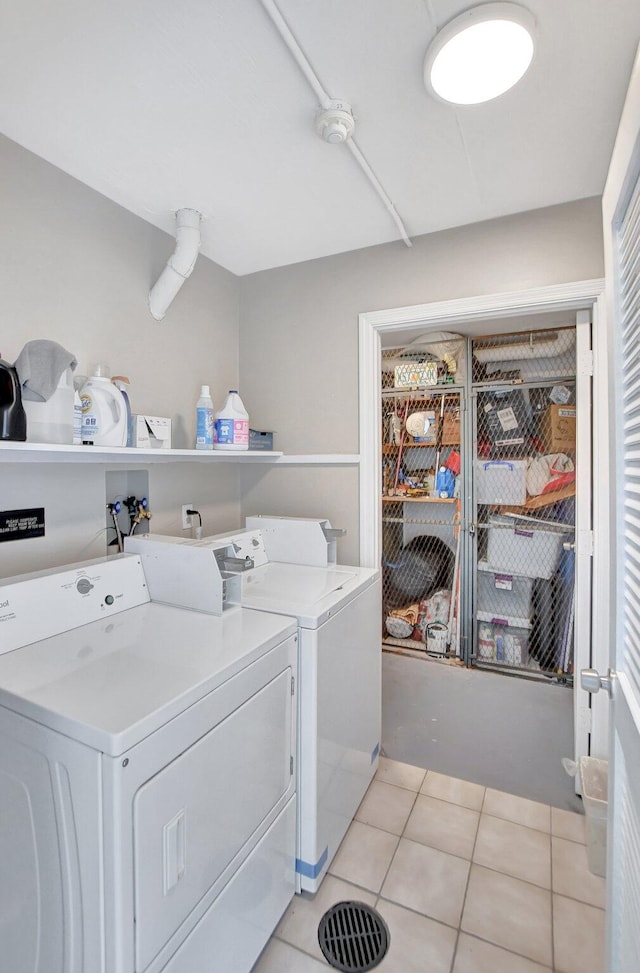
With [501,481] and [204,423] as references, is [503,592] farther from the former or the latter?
[204,423]

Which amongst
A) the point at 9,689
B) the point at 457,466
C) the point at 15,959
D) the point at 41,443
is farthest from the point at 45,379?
the point at 457,466

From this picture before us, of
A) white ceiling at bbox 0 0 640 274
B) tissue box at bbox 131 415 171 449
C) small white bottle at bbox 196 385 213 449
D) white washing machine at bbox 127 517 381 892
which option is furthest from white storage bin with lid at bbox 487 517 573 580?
tissue box at bbox 131 415 171 449

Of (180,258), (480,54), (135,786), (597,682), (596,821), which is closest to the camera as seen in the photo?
(135,786)

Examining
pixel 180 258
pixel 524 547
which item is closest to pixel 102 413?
pixel 180 258

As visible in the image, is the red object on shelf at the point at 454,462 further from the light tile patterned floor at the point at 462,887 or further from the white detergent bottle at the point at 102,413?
the white detergent bottle at the point at 102,413

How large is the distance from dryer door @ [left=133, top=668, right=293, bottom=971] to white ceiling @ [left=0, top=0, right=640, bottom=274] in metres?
1.68

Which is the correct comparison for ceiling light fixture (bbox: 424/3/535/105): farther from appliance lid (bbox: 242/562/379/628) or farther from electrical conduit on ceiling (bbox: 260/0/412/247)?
appliance lid (bbox: 242/562/379/628)

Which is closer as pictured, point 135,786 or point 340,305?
point 135,786

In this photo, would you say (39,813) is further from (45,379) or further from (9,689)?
(45,379)

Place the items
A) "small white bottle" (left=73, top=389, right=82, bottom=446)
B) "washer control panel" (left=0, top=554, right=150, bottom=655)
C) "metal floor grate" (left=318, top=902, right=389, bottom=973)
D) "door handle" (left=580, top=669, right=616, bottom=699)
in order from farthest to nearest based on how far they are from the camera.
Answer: "small white bottle" (left=73, top=389, right=82, bottom=446) → "metal floor grate" (left=318, top=902, right=389, bottom=973) → "washer control panel" (left=0, top=554, right=150, bottom=655) → "door handle" (left=580, top=669, right=616, bottom=699)

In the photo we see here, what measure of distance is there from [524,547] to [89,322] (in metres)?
2.92

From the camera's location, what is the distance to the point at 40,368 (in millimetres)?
1315

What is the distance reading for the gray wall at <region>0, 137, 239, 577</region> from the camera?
1.51 m

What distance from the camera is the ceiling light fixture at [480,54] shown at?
1.07 m
